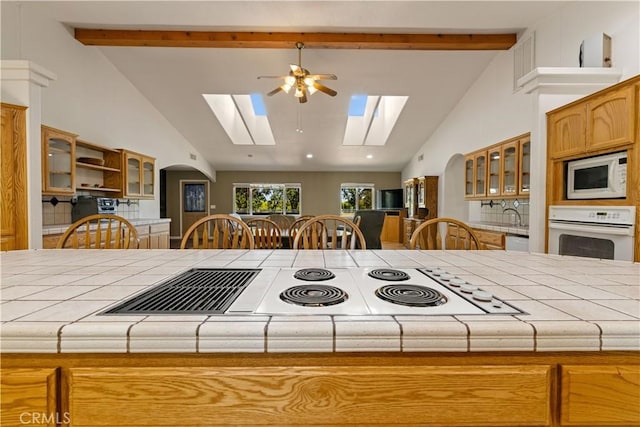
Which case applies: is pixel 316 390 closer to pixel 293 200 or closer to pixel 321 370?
pixel 321 370

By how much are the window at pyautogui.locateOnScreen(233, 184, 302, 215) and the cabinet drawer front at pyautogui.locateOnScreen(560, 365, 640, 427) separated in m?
8.68

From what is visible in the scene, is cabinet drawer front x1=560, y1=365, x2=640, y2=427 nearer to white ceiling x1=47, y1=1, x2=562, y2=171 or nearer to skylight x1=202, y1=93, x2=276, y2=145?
white ceiling x1=47, y1=1, x2=562, y2=171

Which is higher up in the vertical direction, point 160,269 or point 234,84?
point 234,84

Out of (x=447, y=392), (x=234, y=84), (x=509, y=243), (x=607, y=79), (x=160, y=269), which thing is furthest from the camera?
(x=234, y=84)

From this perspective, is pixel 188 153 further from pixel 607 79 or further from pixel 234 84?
pixel 607 79

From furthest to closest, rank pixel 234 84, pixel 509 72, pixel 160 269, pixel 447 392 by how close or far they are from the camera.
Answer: pixel 234 84, pixel 509 72, pixel 160 269, pixel 447 392

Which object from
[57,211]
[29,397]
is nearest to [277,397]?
[29,397]

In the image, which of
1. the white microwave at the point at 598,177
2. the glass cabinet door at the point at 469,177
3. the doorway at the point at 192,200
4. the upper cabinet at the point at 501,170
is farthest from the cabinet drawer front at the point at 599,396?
the doorway at the point at 192,200

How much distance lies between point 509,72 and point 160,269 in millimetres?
4648

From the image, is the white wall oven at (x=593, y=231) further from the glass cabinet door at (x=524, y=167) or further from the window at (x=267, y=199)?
the window at (x=267, y=199)

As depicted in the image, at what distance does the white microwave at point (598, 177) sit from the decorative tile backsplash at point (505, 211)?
1605 mm

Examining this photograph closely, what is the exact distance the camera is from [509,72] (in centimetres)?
393

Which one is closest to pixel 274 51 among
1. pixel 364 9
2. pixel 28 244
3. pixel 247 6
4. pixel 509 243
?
pixel 247 6

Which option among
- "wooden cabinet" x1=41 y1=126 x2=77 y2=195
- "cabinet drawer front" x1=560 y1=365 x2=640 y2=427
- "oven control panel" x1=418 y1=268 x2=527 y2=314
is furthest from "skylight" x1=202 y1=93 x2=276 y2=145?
"cabinet drawer front" x1=560 y1=365 x2=640 y2=427
